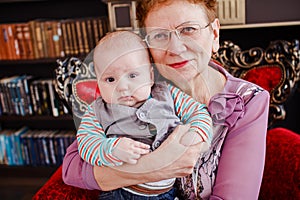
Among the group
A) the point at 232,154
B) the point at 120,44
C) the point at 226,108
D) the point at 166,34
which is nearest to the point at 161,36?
the point at 166,34

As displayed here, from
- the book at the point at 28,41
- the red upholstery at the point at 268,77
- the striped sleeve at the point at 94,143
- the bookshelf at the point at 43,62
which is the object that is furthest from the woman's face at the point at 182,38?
the book at the point at 28,41

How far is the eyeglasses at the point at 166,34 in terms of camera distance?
3.07 feet

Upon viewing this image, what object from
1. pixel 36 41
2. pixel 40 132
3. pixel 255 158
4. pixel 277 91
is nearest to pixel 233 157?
pixel 255 158

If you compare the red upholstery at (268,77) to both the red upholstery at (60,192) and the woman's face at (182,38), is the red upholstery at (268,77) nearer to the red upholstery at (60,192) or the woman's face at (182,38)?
the woman's face at (182,38)

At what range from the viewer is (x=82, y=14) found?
2613 mm

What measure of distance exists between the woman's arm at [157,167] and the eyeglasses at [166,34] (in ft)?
0.70

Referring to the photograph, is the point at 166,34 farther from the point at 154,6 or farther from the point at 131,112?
the point at 131,112

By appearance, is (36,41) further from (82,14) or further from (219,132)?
(219,132)

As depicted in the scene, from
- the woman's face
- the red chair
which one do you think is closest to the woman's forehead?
the woman's face

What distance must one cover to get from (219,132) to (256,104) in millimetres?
127

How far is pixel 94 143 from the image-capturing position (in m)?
0.93

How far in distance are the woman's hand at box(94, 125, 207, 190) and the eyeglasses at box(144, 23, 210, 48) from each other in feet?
0.70

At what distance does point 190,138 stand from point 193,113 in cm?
7

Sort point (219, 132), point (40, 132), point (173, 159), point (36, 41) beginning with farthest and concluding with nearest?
point (40, 132), point (36, 41), point (219, 132), point (173, 159)
